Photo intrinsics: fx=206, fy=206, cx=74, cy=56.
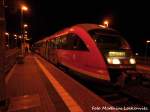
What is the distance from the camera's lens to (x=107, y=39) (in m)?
9.98

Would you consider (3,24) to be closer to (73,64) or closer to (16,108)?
(16,108)

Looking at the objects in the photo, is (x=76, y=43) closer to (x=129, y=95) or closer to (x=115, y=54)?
(x=115, y=54)

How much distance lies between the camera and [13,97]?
7227 millimetres

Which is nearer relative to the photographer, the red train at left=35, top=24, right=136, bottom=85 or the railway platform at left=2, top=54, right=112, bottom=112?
the railway platform at left=2, top=54, right=112, bottom=112

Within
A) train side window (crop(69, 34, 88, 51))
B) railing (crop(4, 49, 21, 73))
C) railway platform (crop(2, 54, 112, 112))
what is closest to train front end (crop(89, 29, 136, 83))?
train side window (crop(69, 34, 88, 51))

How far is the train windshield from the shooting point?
9.45 metres

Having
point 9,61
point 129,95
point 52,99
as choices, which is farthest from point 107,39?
point 9,61

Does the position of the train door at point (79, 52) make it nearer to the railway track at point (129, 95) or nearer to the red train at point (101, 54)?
the red train at point (101, 54)

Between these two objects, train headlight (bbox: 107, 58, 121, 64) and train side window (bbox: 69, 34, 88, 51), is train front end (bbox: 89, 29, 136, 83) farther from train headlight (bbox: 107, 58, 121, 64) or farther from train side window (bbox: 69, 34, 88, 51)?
train side window (bbox: 69, 34, 88, 51)

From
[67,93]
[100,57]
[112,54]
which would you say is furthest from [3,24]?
[112,54]

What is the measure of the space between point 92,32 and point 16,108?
5227mm

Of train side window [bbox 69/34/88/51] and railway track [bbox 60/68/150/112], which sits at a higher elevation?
train side window [bbox 69/34/88/51]

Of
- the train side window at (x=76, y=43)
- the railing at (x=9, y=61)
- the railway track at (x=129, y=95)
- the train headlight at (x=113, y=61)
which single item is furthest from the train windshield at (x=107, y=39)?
the railing at (x=9, y=61)

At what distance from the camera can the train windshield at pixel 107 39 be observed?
31.0ft
